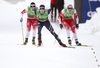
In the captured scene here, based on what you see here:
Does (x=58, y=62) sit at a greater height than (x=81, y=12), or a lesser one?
lesser

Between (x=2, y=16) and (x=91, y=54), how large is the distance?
45.0 feet

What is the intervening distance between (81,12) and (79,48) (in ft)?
20.0

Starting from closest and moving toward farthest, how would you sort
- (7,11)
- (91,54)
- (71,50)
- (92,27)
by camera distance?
(91,54), (71,50), (92,27), (7,11)

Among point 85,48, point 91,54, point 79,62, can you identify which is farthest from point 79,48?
point 79,62

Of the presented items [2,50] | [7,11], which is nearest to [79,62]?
[2,50]

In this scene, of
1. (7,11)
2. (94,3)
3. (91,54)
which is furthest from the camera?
(7,11)

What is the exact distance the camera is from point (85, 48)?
29.6ft

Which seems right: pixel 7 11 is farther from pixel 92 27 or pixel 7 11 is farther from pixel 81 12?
pixel 92 27

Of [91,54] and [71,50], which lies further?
[71,50]

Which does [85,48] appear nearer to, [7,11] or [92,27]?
[92,27]

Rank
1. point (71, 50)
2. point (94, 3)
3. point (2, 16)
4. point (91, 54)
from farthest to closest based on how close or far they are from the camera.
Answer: point (2, 16), point (94, 3), point (71, 50), point (91, 54)

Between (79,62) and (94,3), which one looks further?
(94,3)

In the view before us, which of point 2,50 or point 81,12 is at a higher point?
point 81,12

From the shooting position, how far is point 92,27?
516 inches
